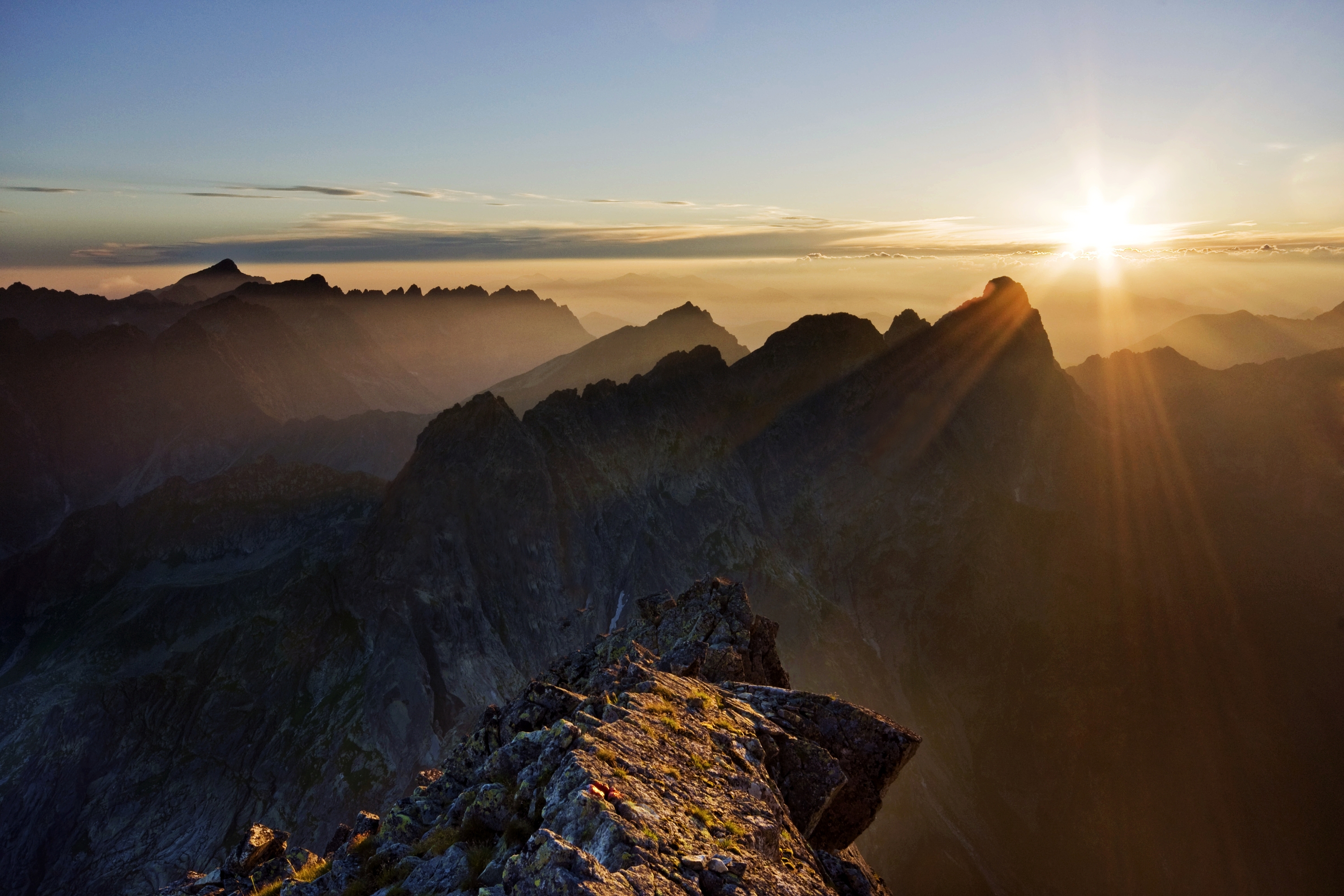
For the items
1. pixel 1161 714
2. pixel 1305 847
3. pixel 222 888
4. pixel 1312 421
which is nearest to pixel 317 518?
pixel 222 888

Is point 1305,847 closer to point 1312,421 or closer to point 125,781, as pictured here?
point 1312,421

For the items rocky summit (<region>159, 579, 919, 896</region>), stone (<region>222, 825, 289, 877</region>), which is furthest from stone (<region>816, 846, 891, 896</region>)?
stone (<region>222, 825, 289, 877</region>)

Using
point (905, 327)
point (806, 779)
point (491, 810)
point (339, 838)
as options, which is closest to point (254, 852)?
point (339, 838)

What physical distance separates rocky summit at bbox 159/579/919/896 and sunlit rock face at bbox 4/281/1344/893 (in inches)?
2980

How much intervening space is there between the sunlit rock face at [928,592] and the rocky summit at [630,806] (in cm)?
7570

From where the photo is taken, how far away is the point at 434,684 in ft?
389

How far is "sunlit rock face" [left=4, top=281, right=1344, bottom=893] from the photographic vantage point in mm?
112312

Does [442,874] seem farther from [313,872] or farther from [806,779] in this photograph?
[806,779]

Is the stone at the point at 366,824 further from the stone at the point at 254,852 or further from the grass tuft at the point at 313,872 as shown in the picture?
the grass tuft at the point at 313,872

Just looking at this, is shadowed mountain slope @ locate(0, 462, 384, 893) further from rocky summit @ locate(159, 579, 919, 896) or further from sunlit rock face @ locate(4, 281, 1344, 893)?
rocky summit @ locate(159, 579, 919, 896)

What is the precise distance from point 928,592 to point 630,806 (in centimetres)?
13487

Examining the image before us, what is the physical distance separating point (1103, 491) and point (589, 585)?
352 feet

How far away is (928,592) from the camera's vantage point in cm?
14250

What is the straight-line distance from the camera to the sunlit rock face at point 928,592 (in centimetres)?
11231
